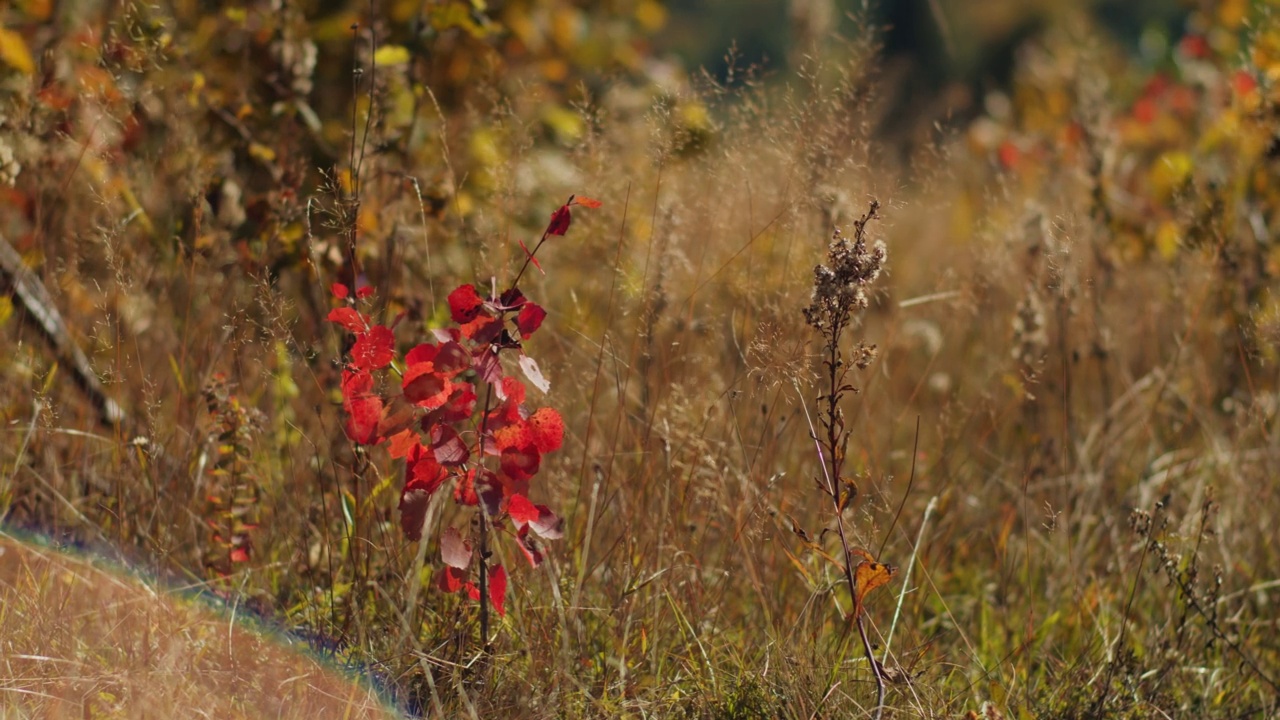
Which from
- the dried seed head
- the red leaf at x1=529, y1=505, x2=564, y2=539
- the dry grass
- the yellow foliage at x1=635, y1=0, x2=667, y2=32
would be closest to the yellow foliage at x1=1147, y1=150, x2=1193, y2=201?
the dried seed head

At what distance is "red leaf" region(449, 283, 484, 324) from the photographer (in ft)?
4.79

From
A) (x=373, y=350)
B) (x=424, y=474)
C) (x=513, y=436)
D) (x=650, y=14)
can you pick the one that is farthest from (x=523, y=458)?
(x=650, y=14)

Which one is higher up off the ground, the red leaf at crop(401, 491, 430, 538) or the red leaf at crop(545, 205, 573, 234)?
the red leaf at crop(545, 205, 573, 234)

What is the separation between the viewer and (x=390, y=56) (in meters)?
2.07

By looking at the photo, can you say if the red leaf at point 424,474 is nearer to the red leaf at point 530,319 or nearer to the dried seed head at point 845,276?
the red leaf at point 530,319

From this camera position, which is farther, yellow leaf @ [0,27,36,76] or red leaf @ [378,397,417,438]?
yellow leaf @ [0,27,36,76]

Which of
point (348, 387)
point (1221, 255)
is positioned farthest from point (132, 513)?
point (1221, 255)

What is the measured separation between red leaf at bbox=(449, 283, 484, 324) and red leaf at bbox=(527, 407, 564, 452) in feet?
0.51

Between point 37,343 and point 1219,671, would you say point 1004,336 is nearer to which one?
point 1219,671

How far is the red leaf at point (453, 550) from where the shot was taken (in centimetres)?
152

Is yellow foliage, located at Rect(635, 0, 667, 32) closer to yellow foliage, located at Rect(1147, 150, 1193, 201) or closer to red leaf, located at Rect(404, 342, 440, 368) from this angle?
yellow foliage, located at Rect(1147, 150, 1193, 201)

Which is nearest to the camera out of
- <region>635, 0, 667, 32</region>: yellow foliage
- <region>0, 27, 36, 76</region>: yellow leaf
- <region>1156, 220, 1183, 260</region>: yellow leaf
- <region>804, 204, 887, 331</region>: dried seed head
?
<region>804, 204, 887, 331</region>: dried seed head

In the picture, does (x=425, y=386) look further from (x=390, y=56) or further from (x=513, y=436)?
(x=390, y=56)

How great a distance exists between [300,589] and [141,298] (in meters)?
0.79
